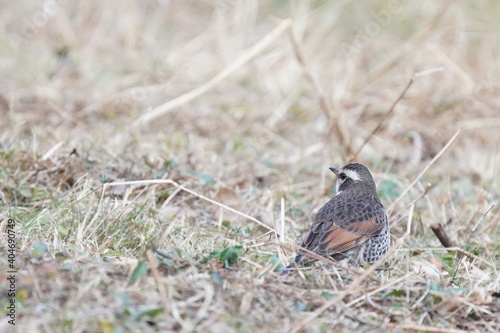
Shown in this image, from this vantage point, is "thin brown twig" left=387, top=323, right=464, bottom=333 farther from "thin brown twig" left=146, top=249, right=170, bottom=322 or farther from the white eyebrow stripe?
the white eyebrow stripe

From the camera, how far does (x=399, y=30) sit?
1393cm

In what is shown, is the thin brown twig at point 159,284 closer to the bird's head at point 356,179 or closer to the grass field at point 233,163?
the grass field at point 233,163

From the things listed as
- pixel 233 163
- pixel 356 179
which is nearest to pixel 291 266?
pixel 356 179

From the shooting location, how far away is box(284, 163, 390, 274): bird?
17.5 ft

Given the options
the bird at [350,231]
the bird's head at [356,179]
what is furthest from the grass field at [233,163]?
the bird's head at [356,179]

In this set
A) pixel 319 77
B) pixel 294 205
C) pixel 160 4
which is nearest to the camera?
pixel 294 205

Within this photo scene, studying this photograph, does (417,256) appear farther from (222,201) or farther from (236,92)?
(236,92)

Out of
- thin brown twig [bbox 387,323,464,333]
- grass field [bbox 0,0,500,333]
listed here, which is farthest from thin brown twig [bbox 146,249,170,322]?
thin brown twig [bbox 387,323,464,333]

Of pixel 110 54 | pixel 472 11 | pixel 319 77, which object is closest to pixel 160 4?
pixel 110 54

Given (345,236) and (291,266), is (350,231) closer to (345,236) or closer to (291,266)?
(345,236)

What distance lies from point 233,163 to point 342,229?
2.76 meters

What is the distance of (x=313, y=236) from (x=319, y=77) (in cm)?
641

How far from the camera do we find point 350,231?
5.48m

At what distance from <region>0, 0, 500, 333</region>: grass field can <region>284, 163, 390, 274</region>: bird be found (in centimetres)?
19
